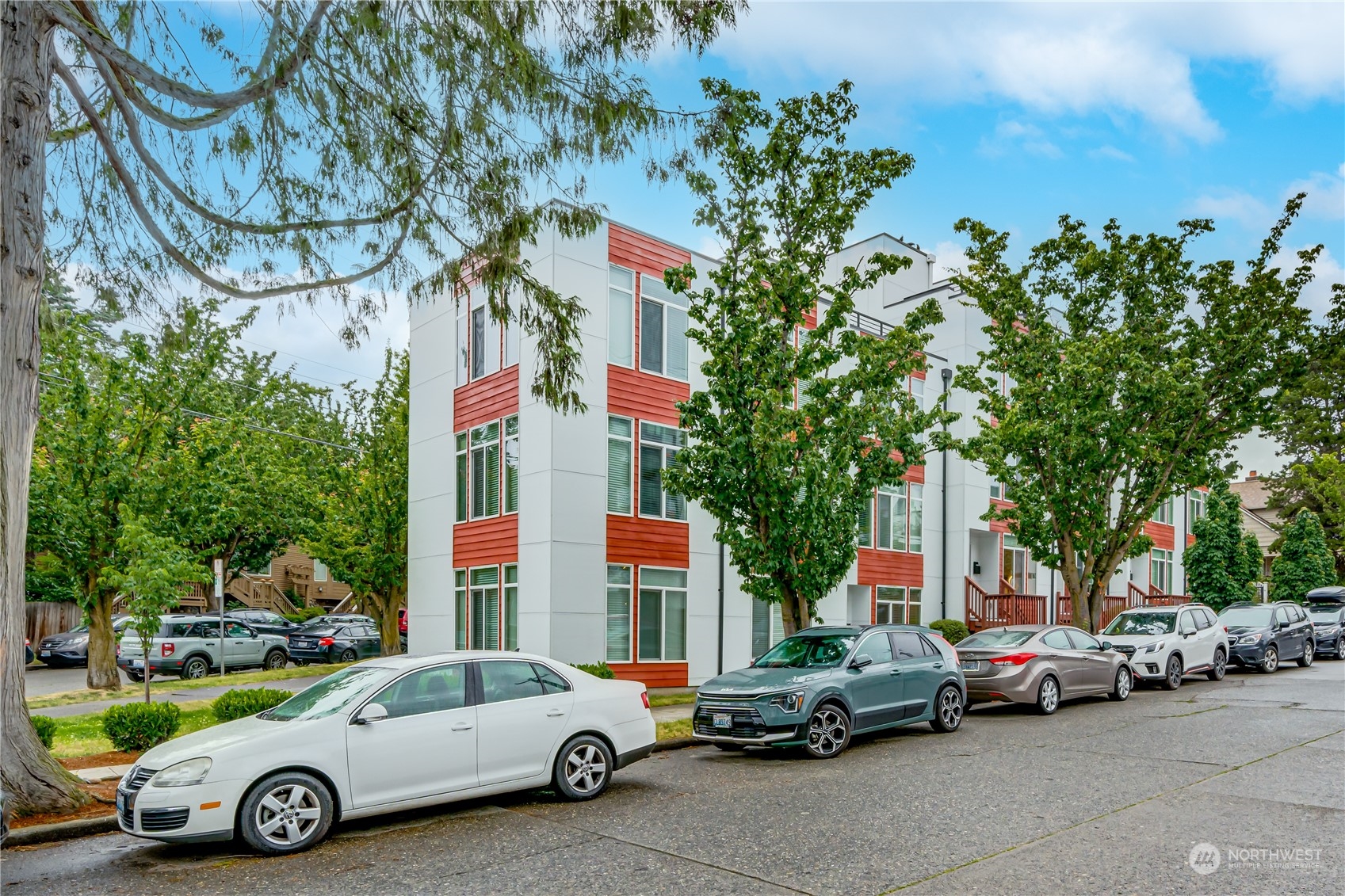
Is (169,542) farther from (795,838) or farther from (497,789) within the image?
(795,838)

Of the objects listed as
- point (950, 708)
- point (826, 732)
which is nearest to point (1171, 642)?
point (950, 708)

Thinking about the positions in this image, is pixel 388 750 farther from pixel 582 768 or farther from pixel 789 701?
pixel 789 701

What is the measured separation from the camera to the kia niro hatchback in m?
11.8

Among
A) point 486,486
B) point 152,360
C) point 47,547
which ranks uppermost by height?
point 152,360

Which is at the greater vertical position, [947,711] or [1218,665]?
[947,711]

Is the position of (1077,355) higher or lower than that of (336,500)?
higher

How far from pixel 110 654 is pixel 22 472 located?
1481cm

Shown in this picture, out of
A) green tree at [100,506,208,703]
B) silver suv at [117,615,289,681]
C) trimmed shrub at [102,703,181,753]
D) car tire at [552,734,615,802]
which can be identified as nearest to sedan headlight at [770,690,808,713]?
car tire at [552,734,615,802]

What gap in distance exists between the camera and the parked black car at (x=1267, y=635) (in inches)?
925

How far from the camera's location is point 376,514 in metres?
27.8

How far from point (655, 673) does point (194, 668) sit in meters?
13.6

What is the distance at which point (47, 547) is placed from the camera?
20922 mm

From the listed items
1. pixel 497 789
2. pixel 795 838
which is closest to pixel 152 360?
→ pixel 497 789

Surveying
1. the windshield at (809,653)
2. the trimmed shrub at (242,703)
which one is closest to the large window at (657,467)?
the windshield at (809,653)
